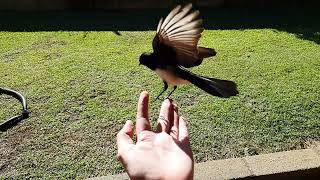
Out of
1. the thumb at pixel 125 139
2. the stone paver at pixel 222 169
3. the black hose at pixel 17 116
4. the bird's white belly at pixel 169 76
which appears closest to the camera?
the bird's white belly at pixel 169 76

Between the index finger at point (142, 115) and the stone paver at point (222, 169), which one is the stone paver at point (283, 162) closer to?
the stone paver at point (222, 169)

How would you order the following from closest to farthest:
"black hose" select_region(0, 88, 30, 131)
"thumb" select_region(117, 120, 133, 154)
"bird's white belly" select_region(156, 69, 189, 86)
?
"bird's white belly" select_region(156, 69, 189, 86), "thumb" select_region(117, 120, 133, 154), "black hose" select_region(0, 88, 30, 131)

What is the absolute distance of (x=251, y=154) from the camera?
4062 mm

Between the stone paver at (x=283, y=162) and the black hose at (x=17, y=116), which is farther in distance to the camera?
the black hose at (x=17, y=116)

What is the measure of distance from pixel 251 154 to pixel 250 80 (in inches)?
72.4

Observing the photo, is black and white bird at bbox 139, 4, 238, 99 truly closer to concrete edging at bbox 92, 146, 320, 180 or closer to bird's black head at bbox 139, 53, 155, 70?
bird's black head at bbox 139, 53, 155, 70

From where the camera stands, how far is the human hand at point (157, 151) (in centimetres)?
195

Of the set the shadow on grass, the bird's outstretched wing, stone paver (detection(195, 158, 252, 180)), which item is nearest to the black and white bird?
the bird's outstretched wing

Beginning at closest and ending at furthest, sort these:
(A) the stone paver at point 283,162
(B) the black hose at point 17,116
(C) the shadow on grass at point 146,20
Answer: (A) the stone paver at point 283,162, (B) the black hose at point 17,116, (C) the shadow on grass at point 146,20

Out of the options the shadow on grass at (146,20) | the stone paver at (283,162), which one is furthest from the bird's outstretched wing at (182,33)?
the shadow on grass at (146,20)

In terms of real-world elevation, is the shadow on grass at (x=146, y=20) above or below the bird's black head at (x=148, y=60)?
below

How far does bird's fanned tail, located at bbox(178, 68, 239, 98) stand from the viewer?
178cm

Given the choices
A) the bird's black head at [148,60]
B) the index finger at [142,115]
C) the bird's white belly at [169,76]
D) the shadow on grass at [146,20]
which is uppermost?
the bird's black head at [148,60]

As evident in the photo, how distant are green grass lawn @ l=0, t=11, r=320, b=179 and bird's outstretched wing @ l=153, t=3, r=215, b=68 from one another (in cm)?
214
